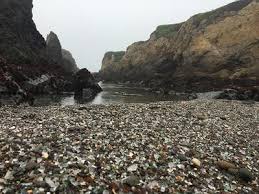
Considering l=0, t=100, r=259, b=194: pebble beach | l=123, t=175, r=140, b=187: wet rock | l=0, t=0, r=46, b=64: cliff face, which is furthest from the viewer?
l=0, t=0, r=46, b=64: cliff face

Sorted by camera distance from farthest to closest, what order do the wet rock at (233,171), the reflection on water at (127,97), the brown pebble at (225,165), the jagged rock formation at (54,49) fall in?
the jagged rock formation at (54,49) < the reflection on water at (127,97) < the brown pebble at (225,165) < the wet rock at (233,171)

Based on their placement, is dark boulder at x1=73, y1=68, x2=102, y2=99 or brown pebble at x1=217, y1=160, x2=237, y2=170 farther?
dark boulder at x1=73, y1=68, x2=102, y2=99

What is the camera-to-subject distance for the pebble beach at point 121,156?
1199cm

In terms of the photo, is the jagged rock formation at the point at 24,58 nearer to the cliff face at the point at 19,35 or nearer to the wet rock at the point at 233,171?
the cliff face at the point at 19,35

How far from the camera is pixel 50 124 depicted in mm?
18484

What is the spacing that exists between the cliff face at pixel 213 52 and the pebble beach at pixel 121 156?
55.8 metres

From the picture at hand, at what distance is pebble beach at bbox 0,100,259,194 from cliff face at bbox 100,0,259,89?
55847mm

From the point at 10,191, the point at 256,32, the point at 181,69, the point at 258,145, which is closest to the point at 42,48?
the point at 181,69

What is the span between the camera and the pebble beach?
11992 millimetres

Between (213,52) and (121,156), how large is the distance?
257 feet

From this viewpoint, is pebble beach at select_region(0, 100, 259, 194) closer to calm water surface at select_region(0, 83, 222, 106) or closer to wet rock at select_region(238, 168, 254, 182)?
wet rock at select_region(238, 168, 254, 182)

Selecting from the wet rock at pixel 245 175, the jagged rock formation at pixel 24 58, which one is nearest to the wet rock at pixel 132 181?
the wet rock at pixel 245 175

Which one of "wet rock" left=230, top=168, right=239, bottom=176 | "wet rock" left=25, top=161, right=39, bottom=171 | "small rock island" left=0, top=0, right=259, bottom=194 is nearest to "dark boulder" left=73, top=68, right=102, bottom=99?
"small rock island" left=0, top=0, right=259, bottom=194

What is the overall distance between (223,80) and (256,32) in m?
17.9
